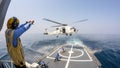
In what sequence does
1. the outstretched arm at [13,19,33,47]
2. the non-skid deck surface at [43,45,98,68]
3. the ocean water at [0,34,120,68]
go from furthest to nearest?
1. the ocean water at [0,34,120,68]
2. the non-skid deck surface at [43,45,98,68]
3. the outstretched arm at [13,19,33,47]

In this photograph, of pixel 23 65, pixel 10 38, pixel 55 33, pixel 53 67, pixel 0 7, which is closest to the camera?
pixel 0 7

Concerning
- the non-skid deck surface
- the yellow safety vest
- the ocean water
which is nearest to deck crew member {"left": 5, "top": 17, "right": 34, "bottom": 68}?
the yellow safety vest

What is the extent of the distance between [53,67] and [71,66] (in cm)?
219

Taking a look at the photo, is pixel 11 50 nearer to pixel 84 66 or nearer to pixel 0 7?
pixel 0 7

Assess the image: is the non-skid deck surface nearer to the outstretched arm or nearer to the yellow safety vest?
the yellow safety vest

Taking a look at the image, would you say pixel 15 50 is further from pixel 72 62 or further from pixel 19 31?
pixel 72 62

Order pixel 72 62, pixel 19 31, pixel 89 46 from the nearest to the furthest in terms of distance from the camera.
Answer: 1. pixel 19 31
2. pixel 72 62
3. pixel 89 46

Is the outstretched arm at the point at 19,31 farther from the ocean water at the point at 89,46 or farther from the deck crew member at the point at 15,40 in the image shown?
the ocean water at the point at 89,46

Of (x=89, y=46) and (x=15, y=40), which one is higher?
(x=15, y=40)

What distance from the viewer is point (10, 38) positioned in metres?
3.05

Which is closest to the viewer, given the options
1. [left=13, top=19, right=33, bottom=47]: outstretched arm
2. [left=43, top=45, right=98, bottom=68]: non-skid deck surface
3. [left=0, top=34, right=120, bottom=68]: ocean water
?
[left=13, top=19, right=33, bottom=47]: outstretched arm

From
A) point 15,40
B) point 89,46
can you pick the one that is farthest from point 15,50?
point 89,46

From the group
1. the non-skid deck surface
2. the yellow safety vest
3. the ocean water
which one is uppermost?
the yellow safety vest

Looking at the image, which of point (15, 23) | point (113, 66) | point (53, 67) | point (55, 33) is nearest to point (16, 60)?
point (15, 23)
